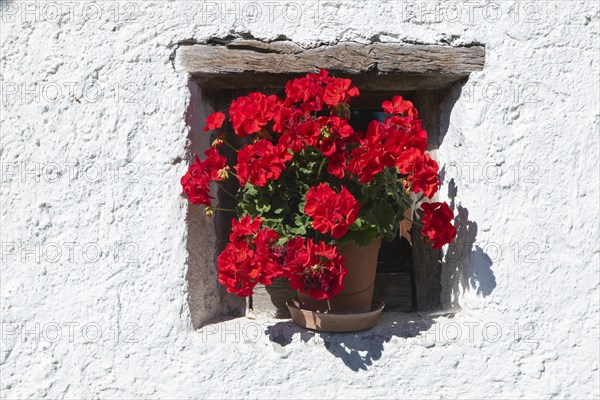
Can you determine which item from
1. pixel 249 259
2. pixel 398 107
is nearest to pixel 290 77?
pixel 398 107

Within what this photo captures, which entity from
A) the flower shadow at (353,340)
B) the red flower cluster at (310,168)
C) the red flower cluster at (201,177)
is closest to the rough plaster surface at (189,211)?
the flower shadow at (353,340)

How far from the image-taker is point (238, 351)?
7.52ft

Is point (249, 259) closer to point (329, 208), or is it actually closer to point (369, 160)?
point (329, 208)

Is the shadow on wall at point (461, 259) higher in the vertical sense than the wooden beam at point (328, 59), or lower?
lower

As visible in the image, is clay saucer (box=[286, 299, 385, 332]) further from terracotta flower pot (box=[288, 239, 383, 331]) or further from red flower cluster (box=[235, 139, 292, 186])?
red flower cluster (box=[235, 139, 292, 186])

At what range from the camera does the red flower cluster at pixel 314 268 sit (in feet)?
6.68

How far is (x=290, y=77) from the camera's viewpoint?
2.38 meters

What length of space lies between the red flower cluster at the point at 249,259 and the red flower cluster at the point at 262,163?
0.46 ft

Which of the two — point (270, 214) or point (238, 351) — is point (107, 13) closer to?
point (270, 214)

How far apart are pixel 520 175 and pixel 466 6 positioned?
22.9 inches

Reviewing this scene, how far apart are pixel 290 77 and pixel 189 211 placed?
1.83 ft

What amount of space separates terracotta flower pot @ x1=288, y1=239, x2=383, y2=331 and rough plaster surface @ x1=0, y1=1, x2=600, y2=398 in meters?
0.08

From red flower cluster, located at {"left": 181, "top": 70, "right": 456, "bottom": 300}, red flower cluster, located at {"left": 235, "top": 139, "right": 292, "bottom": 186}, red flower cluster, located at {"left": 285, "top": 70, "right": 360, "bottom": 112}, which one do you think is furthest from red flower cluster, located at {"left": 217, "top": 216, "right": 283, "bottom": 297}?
red flower cluster, located at {"left": 285, "top": 70, "right": 360, "bottom": 112}

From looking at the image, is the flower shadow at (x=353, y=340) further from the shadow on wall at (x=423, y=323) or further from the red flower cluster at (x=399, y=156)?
the red flower cluster at (x=399, y=156)
